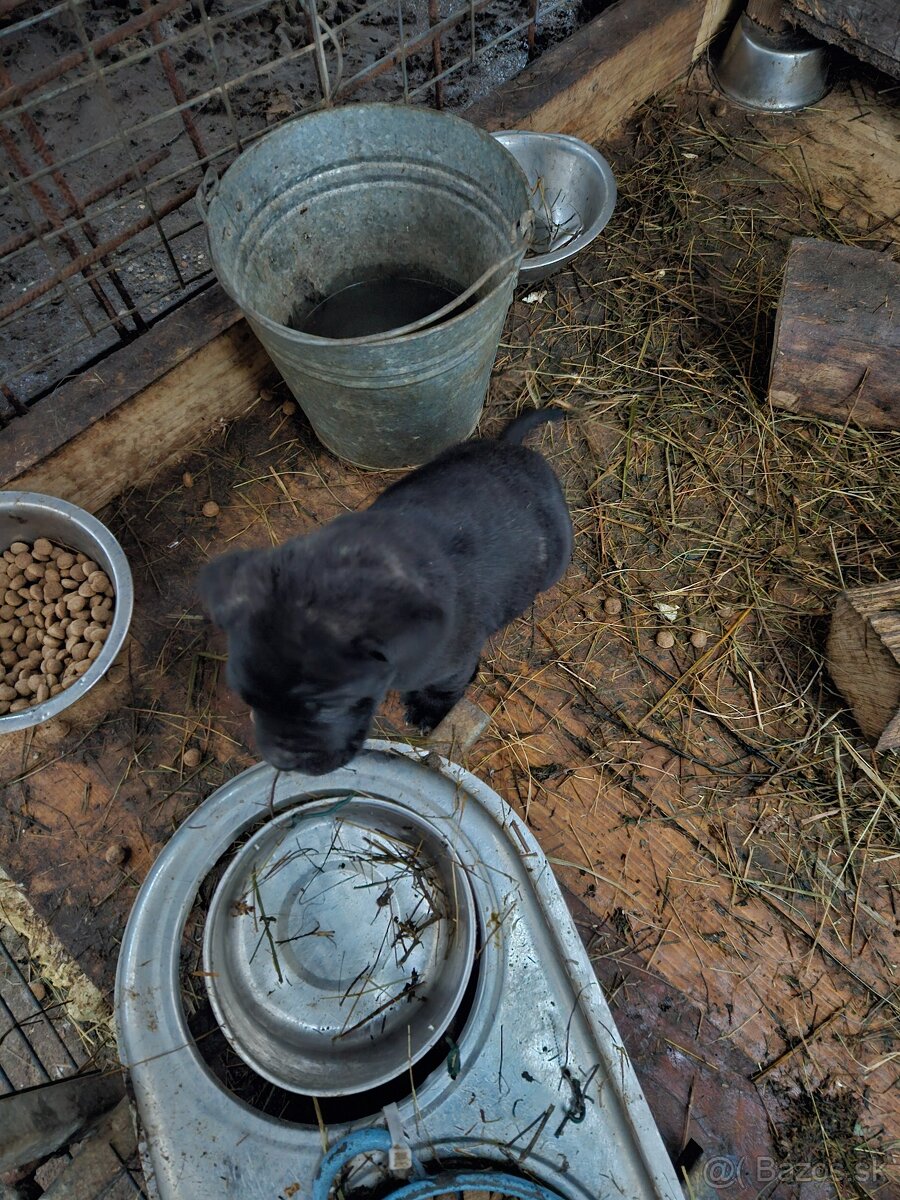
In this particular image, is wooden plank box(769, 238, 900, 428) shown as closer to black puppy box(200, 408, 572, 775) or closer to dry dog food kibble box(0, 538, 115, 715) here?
black puppy box(200, 408, 572, 775)

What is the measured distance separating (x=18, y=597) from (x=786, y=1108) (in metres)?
2.74

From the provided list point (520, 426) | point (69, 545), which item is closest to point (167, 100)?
point (69, 545)

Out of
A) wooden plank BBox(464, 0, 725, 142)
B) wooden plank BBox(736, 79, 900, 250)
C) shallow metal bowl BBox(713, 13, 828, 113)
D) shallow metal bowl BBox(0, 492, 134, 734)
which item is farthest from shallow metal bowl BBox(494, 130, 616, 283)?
shallow metal bowl BBox(0, 492, 134, 734)

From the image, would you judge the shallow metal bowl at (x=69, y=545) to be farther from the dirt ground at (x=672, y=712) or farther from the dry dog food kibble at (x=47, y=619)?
the dirt ground at (x=672, y=712)

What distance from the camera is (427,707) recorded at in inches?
95.9

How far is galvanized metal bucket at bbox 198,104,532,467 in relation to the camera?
2.14 m

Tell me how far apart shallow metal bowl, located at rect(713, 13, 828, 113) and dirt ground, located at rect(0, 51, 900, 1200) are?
2.59 ft

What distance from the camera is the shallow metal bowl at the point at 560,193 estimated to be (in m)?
3.04

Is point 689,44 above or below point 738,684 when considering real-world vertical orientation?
above

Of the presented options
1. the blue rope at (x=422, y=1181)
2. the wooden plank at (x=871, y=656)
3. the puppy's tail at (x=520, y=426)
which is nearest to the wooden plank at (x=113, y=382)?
the puppy's tail at (x=520, y=426)

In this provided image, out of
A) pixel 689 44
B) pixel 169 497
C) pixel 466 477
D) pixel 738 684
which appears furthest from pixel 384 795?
pixel 689 44

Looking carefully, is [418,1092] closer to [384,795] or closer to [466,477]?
[384,795]

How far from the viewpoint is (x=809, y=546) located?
2848mm

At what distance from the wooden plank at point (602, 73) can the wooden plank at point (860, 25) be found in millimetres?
497
